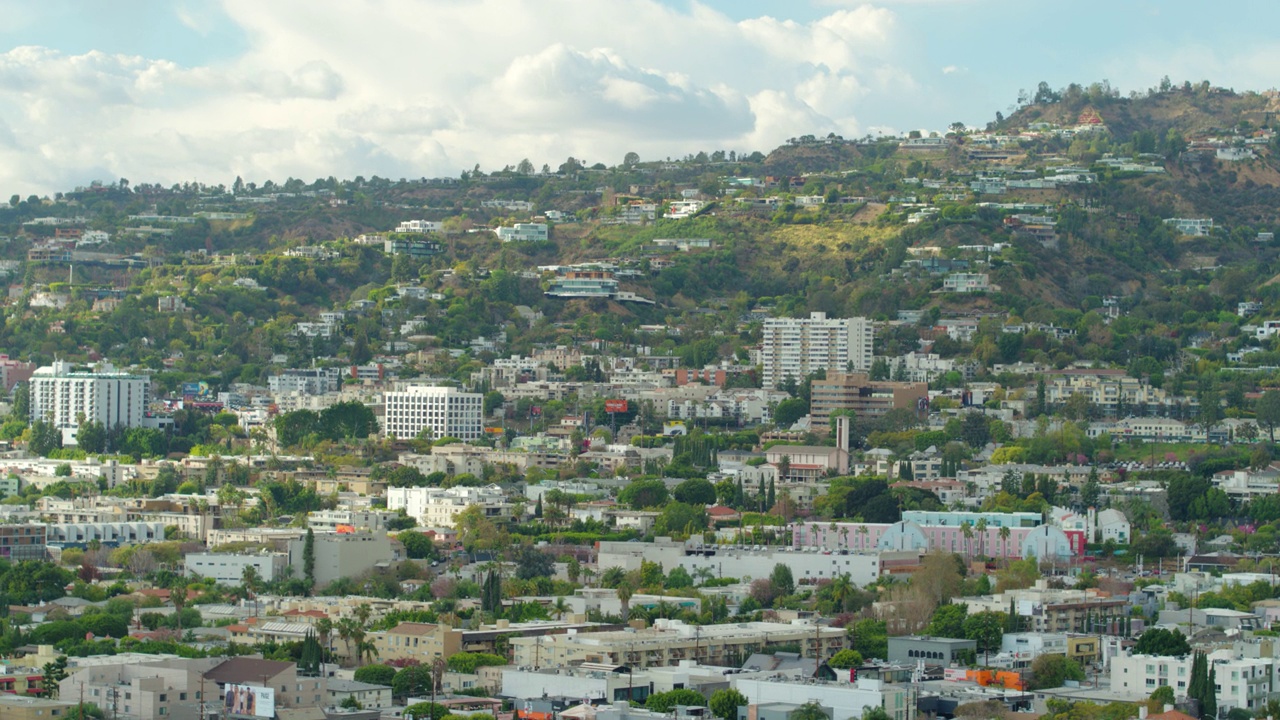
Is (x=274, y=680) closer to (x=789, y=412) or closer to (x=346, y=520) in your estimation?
(x=346, y=520)

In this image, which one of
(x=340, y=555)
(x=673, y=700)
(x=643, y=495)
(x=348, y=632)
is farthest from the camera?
(x=643, y=495)

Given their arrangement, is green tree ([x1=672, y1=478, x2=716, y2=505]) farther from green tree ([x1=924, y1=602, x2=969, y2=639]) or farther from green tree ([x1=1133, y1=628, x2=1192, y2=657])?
green tree ([x1=1133, y1=628, x2=1192, y2=657])

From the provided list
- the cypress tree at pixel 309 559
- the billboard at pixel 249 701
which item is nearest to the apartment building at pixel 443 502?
the cypress tree at pixel 309 559

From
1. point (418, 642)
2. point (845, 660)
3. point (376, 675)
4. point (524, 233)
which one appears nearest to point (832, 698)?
point (845, 660)

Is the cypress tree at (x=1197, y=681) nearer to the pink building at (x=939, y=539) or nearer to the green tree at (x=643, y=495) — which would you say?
the pink building at (x=939, y=539)

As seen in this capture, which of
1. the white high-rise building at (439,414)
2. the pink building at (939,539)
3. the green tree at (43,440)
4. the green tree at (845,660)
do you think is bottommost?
the green tree at (845,660)
